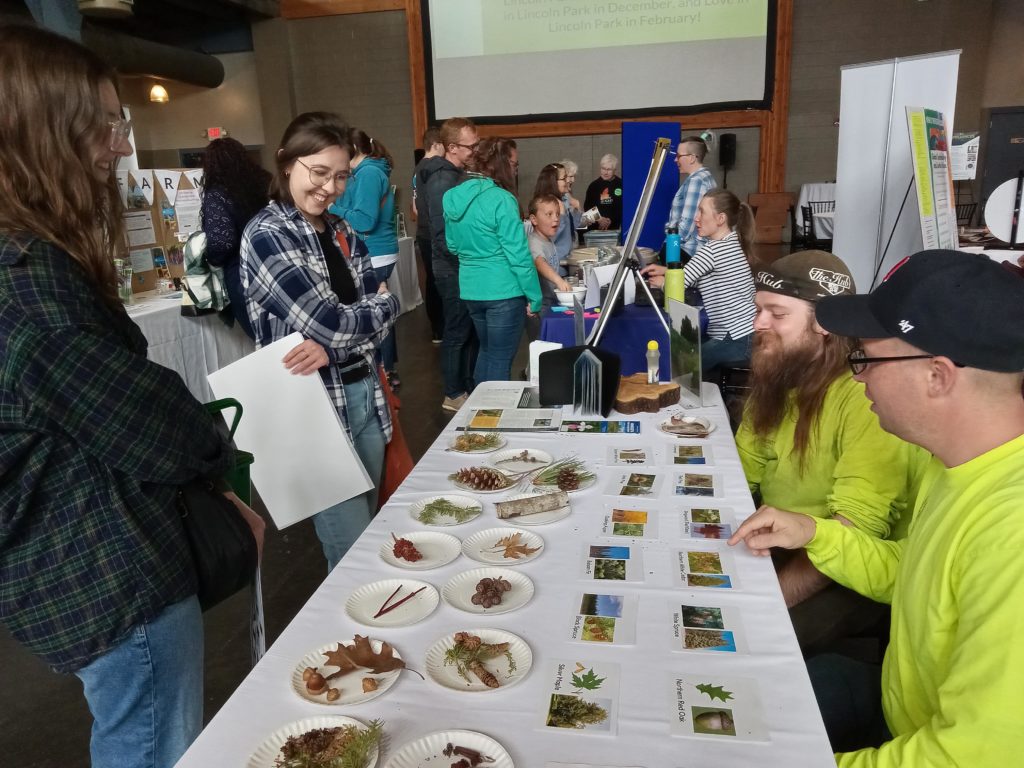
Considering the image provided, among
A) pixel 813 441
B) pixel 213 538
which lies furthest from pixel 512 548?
pixel 813 441

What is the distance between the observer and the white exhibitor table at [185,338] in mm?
3174

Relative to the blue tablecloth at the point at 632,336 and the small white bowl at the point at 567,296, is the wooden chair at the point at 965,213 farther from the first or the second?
the blue tablecloth at the point at 632,336

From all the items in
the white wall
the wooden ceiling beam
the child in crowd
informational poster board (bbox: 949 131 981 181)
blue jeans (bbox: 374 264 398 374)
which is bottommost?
blue jeans (bbox: 374 264 398 374)

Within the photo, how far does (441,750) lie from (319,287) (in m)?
1.24

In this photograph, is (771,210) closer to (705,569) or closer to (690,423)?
(690,423)

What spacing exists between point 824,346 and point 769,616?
29.2 inches

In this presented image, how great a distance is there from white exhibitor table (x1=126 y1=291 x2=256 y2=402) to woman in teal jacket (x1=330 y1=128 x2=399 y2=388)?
85 cm

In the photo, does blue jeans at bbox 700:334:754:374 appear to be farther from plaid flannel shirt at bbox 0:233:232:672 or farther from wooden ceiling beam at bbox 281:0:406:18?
wooden ceiling beam at bbox 281:0:406:18

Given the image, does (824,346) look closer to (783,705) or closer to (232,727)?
(783,705)

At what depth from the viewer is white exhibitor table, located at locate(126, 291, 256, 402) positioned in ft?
10.4

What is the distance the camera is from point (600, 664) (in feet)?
3.11

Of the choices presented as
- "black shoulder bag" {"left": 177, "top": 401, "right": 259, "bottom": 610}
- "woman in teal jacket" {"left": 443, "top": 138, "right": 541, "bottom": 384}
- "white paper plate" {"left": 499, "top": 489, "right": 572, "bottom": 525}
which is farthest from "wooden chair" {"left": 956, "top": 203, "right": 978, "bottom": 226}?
"black shoulder bag" {"left": 177, "top": 401, "right": 259, "bottom": 610}

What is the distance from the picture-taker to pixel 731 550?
1224 millimetres

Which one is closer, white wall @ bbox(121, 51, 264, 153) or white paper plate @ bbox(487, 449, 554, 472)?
white paper plate @ bbox(487, 449, 554, 472)
